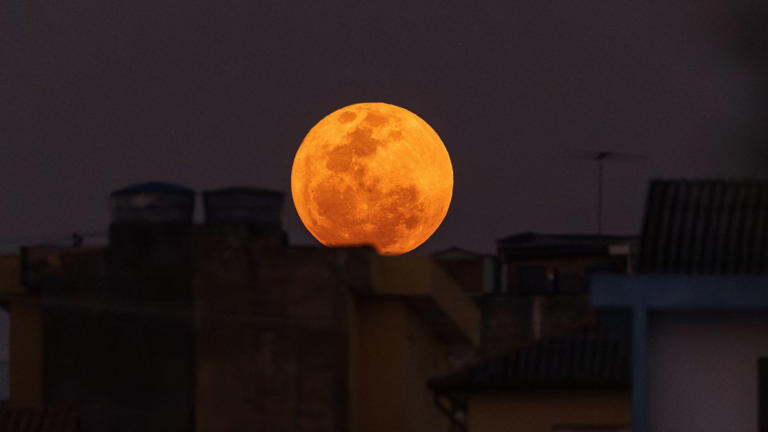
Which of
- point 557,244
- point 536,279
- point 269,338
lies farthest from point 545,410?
point 557,244

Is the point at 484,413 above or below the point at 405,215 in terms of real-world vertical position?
below

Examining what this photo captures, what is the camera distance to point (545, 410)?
35.2 m

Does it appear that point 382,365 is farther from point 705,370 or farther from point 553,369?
point 705,370

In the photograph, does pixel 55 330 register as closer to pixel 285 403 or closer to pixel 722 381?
pixel 285 403

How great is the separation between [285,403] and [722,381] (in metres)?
13.6

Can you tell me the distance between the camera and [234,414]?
35.7 meters

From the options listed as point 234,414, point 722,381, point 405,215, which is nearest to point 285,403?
point 234,414

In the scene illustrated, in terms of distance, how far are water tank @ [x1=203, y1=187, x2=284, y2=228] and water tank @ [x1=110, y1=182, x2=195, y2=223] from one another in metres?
0.46

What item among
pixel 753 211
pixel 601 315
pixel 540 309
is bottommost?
pixel 540 309

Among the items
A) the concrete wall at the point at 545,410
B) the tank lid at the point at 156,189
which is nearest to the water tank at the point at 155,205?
the tank lid at the point at 156,189

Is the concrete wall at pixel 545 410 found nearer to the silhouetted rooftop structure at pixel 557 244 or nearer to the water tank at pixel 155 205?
the water tank at pixel 155 205

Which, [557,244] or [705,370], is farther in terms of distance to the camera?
[557,244]

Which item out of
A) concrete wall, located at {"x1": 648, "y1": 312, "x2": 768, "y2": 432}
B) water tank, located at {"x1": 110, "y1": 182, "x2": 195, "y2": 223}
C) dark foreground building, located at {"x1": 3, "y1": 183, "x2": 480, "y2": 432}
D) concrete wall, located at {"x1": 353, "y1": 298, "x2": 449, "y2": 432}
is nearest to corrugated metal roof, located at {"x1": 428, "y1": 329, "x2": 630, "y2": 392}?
dark foreground building, located at {"x1": 3, "y1": 183, "x2": 480, "y2": 432}

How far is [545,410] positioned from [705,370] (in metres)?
11.5
